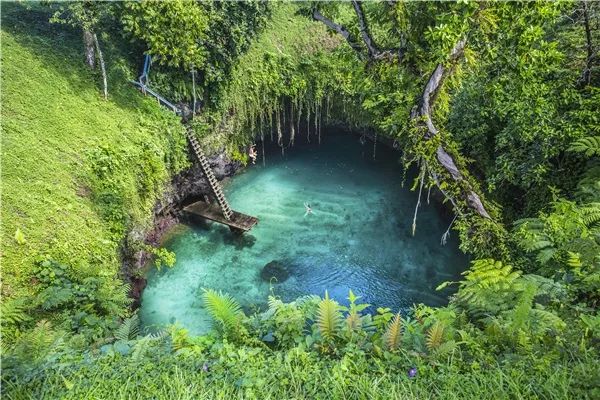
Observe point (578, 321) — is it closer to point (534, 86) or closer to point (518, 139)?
point (534, 86)

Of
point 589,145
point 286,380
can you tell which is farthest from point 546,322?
point 589,145

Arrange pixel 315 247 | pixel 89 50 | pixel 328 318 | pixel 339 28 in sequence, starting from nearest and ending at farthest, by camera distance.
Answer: pixel 328 318, pixel 339 28, pixel 89 50, pixel 315 247

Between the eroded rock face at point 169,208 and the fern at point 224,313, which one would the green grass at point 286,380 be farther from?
the eroded rock face at point 169,208

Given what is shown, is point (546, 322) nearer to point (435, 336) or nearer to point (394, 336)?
point (435, 336)

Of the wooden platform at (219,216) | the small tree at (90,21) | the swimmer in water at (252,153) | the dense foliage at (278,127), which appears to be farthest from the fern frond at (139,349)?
the swimmer in water at (252,153)

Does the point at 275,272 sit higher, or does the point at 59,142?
the point at 59,142

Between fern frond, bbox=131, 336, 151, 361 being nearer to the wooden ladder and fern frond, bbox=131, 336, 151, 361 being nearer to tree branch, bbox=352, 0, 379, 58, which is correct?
tree branch, bbox=352, 0, 379, 58
